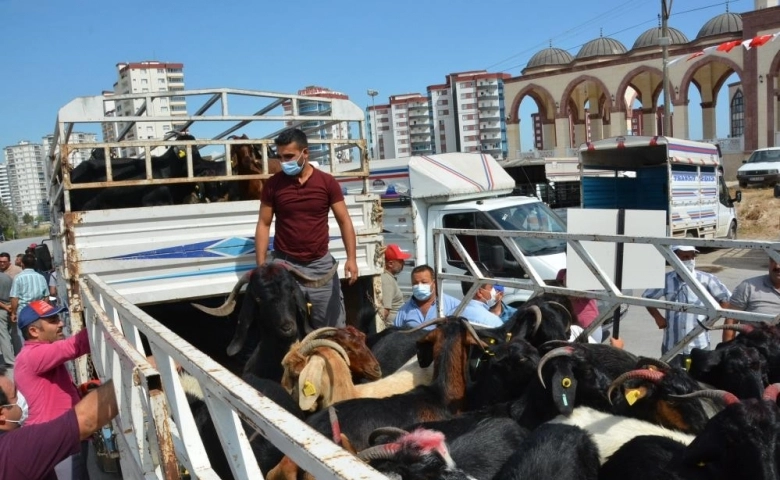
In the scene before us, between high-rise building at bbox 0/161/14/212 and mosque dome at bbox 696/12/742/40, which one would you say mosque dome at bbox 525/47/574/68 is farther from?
high-rise building at bbox 0/161/14/212

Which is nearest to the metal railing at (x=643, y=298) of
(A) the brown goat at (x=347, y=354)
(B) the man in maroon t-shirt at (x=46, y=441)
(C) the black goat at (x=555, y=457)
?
(A) the brown goat at (x=347, y=354)

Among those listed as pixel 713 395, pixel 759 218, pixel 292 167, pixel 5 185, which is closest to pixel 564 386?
pixel 713 395

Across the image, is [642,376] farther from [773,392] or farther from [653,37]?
[653,37]

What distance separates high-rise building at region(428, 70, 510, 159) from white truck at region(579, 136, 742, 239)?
30.5 m

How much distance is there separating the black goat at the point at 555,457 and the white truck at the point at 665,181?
47.4 ft

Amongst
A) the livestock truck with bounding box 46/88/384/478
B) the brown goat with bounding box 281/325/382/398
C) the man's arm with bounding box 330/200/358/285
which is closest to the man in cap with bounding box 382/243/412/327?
the livestock truck with bounding box 46/88/384/478

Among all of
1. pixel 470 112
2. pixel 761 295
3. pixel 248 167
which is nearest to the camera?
pixel 761 295

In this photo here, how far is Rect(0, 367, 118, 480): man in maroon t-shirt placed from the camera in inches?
107

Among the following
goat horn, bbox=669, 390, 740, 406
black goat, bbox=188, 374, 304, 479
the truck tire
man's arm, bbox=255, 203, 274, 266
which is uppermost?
man's arm, bbox=255, 203, 274, 266

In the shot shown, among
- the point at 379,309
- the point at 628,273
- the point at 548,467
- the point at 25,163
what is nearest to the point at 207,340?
the point at 379,309

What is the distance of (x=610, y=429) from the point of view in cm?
339

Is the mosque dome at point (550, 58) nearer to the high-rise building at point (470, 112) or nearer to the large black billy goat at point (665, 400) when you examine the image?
the high-rise building at point (470, 112)

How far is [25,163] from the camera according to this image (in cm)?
12038

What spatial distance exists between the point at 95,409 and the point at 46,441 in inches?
10.5
